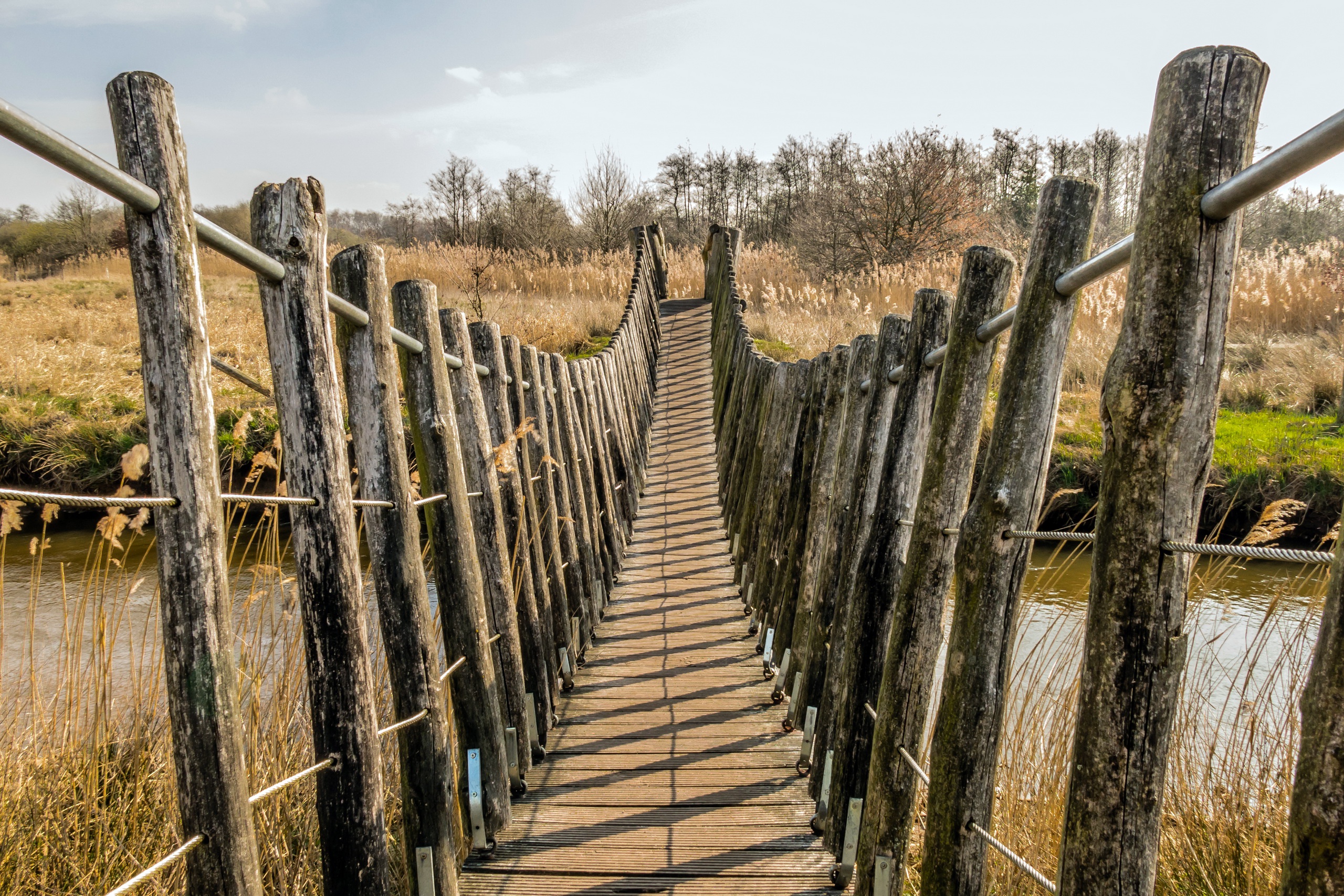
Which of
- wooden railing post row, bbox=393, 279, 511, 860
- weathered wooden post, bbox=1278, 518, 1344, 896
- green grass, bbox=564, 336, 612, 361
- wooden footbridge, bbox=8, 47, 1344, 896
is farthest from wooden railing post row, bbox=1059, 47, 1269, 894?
green grass, bbox=564, 336, 612, 361

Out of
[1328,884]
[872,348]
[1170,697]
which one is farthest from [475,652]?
[1328,884]

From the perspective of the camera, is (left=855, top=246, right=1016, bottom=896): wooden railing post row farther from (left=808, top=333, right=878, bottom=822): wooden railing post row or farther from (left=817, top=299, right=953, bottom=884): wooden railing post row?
(left=808, top=333, right=878, bottom=822): wooden railing post row

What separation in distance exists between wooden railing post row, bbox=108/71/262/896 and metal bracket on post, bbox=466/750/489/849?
53.5 inches

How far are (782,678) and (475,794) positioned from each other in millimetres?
1624

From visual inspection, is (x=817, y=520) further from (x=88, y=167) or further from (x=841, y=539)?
(x=88, y=167)

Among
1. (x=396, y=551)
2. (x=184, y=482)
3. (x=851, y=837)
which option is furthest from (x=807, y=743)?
(x=184, y=482)

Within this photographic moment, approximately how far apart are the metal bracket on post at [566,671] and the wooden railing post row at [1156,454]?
293cm

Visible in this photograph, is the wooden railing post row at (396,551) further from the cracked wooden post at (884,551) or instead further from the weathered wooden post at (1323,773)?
the weathered wooden post at (1323,773)

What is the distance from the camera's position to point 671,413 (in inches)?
445

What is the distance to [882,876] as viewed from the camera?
6.68ft

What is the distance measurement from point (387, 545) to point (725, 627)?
3128mm

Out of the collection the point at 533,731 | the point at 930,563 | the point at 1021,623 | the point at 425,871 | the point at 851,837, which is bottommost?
the point at 1021,623

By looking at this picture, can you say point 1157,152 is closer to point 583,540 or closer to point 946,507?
point 946,507

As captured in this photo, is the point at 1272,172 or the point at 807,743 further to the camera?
the point at 807,743
